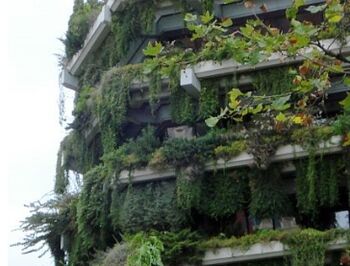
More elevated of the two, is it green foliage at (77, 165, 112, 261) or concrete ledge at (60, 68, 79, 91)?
concrete ledge at (60, 68, 79, 91)

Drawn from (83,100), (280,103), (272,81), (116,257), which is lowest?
(116,257)

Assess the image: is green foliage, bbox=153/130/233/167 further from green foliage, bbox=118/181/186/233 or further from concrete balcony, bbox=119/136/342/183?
green foliage, bbox=118/181/186/233

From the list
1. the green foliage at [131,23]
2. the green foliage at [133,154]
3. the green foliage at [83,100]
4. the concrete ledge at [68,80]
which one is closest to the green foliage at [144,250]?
the green foliage at [133,154]

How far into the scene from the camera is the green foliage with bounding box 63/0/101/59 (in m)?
22.3

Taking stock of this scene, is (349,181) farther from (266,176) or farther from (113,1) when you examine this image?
(113,1)

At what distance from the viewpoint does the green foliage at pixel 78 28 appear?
2231 cm

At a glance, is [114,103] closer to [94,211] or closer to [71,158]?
[94,211]

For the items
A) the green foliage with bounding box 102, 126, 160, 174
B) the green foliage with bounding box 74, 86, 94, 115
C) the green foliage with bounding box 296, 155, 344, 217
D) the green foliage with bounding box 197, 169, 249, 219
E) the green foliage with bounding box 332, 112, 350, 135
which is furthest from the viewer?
the green foliage with bounding box 74, 86, 94, 115

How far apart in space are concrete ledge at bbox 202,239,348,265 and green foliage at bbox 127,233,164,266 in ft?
3.74

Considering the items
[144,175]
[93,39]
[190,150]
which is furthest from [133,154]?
[93,39]

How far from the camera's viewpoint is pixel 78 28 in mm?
22422

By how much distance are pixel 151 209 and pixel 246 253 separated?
2280 mm

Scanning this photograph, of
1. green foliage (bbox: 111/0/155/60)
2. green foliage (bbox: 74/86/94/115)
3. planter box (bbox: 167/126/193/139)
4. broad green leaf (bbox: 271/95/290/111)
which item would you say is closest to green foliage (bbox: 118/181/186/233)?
planter box (bbox: 167/126/193/139)

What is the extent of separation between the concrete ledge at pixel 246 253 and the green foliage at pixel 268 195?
758mm
